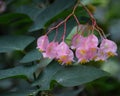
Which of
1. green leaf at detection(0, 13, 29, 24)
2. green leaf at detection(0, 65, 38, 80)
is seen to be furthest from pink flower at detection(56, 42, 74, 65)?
green leaf at detection(0, 13, 29, 24)

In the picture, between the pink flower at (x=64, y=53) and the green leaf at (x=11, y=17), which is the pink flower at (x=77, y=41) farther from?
the green leaf at (x=11, y=17)

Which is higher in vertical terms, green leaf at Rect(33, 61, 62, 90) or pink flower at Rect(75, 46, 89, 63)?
pink flower at Rect(75, 46, 89, 63)

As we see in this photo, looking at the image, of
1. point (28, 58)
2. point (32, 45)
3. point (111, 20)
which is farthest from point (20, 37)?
point (111, 20)

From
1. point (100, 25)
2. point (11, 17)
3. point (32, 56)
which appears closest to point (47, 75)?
point (32, 56)

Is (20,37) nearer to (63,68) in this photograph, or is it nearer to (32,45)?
(32,45)

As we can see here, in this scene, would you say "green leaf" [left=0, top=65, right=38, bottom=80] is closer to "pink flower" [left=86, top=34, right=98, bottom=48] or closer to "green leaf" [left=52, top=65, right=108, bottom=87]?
"green leaf" [left=52, top=65, right=108, bottom=87]
